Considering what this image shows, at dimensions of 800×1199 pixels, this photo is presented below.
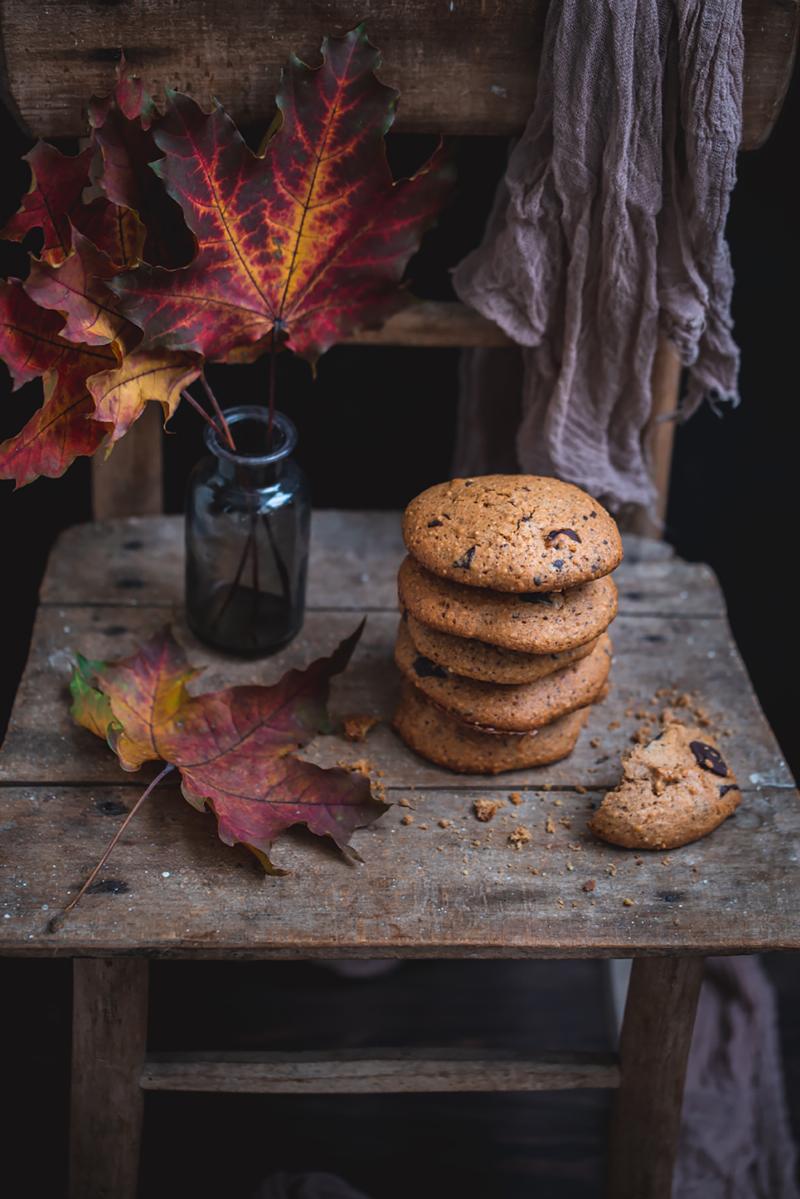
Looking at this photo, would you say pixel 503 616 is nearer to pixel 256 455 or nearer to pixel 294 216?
pixel 256 455

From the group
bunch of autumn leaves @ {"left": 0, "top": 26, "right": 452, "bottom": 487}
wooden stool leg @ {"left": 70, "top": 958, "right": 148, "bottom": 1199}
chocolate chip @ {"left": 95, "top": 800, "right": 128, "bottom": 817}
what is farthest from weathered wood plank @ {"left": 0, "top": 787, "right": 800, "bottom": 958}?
bunch of autumn leaves @ {"left": 0, "top": 26, "right": 452, "bottom": 487}

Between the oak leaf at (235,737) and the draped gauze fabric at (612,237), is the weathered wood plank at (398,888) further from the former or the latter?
the draped gauze fabric at (612,237)

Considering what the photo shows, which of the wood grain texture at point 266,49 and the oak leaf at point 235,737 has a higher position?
the wood grain texture at point 266,49

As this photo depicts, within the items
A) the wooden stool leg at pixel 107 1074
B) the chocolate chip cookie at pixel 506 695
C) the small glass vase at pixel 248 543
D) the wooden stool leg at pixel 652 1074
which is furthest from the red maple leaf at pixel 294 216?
the wooden stool leg at pixel 652 1074

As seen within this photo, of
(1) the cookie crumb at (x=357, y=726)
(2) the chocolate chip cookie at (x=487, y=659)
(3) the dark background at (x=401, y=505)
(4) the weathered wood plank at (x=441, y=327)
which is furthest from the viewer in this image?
(3) the dark background at (x=401, y=505)

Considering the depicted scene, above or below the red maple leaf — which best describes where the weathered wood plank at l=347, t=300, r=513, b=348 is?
below

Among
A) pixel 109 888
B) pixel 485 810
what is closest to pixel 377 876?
pixel 485 810

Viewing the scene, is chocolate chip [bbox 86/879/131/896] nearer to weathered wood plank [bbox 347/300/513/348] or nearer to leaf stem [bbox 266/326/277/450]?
leaf stem [bbox 266/326/277/450]
